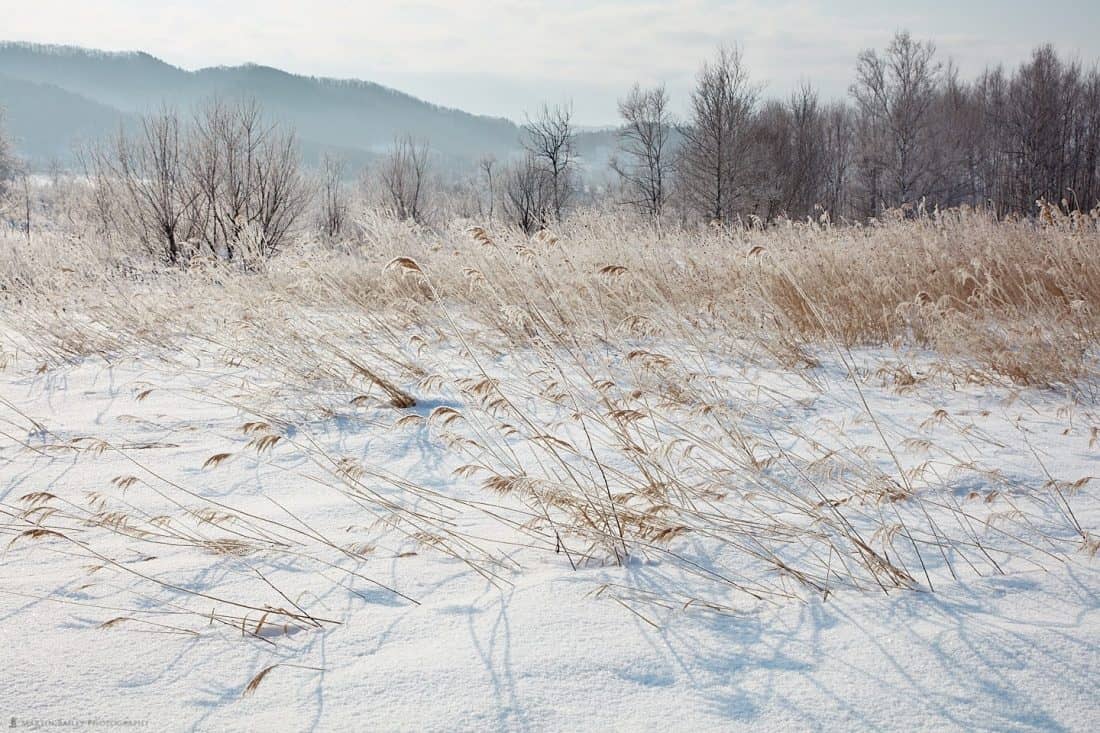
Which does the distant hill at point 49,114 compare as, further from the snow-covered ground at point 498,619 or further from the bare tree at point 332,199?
the snow-covered ground at point 498,619

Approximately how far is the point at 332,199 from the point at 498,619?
25.6m

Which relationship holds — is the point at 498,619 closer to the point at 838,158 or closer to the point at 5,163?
the point at 838,158

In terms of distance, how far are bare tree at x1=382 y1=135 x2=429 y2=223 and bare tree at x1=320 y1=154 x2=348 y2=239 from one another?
2128 mm

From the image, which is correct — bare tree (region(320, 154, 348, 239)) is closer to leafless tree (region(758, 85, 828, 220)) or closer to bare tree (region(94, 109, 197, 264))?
bare tree (region(94, 109, 197, 264))

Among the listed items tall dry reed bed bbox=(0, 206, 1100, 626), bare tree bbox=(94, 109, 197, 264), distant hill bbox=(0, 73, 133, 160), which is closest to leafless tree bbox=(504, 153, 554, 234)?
bare tree bbox=(94, 109, 197, 264)

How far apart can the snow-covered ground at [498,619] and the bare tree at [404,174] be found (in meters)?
24.9

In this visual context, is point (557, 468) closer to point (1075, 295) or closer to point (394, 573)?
point (394, 573)

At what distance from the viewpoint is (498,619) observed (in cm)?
163

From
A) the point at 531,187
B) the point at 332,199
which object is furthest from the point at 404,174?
the point at 531,187

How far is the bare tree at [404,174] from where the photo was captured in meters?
26.2

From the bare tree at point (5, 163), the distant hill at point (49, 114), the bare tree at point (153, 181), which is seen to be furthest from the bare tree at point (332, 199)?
the distant hill at point (49, 114)

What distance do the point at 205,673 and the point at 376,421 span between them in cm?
194

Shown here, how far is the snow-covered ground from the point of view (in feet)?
4.30

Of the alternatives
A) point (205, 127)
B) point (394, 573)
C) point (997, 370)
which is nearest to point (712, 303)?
point (997, 370)
